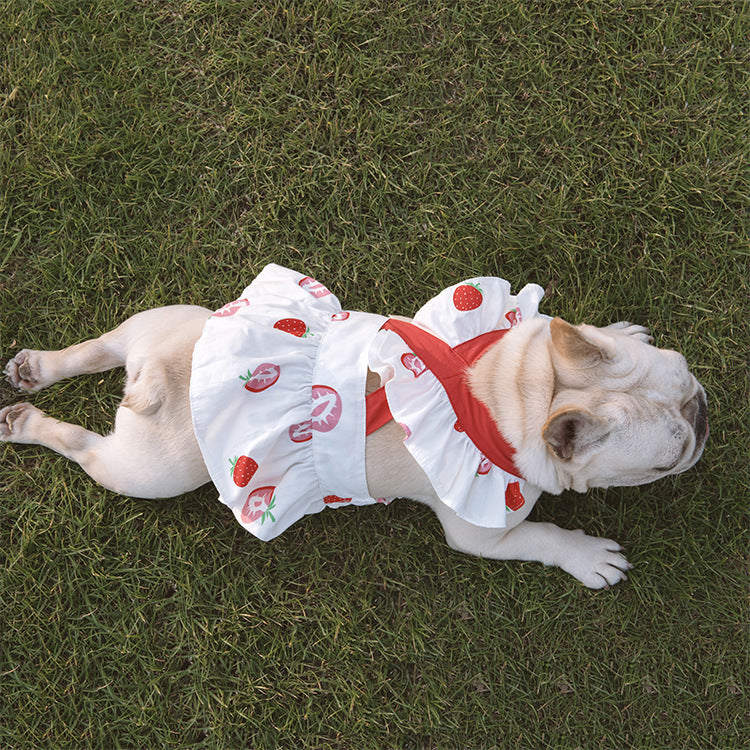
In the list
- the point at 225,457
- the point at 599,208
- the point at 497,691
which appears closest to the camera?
the point at 225,457

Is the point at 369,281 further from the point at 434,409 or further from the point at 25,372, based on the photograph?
the point at 25,372

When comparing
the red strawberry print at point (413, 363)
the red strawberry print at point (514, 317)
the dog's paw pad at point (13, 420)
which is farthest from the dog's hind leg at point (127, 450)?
the red strawberry print at point (514, 317)

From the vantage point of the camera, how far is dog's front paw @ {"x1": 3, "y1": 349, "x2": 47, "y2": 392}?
5.02 meters

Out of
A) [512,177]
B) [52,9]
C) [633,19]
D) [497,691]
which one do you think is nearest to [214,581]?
[497,691]

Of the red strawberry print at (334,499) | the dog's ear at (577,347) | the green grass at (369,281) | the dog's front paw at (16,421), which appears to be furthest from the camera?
the dog's front paw at (16,421)

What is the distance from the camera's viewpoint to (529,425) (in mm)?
3654

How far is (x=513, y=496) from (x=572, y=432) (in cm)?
69

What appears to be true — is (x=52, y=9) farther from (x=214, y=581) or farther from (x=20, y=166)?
(x=214, y=581)

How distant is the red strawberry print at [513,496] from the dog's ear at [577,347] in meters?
0.84

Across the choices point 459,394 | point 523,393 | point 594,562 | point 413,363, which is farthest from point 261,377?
point 594,562

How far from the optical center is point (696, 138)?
5246 mm

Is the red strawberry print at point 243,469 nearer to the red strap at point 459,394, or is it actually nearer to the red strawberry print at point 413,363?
the red strap at point 459,394

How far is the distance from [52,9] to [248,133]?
2.02 metres

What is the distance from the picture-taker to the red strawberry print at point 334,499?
4.24 meters
